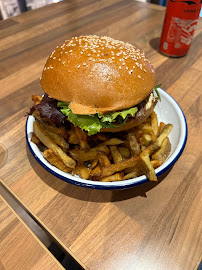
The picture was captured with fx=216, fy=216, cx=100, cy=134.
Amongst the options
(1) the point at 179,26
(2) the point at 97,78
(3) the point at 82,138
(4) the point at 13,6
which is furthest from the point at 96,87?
(4) the point at 13,6

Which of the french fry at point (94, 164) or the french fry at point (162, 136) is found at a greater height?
the french fry at point (162, 136)

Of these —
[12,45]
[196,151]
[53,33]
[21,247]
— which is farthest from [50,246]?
[53,33]

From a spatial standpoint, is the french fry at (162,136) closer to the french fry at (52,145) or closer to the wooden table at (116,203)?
the wooden table at (116,203)

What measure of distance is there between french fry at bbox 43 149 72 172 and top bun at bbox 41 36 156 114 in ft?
0.95

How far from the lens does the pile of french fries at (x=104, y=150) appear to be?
47.6 inches

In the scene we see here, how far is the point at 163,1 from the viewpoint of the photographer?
503cm

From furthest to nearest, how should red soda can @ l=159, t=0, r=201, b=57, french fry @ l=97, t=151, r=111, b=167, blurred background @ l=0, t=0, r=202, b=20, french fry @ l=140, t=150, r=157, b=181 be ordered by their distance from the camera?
blurred background @ l=0, t=0, r=202, b=20, red soda can @ l=159, t=0, r=201, b=57, french fry @ l=97, t=151, r=111, b=167, french fry @ l=140, t=150, r=157, b=181

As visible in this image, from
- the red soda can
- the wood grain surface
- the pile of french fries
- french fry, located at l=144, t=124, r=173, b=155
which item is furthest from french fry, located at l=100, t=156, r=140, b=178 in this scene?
the red soda can

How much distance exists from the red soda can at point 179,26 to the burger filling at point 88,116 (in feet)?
4.36

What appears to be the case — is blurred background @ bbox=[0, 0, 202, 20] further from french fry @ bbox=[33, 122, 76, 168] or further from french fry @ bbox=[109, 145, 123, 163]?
french fry @ bbox=[109, 145, 123, 163]

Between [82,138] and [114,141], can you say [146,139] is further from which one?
[82,138]

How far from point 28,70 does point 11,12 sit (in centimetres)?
378

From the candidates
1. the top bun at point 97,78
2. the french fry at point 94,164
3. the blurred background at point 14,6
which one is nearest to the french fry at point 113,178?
the french fry at point 94,164

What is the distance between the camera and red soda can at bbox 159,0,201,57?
2.07 metres
